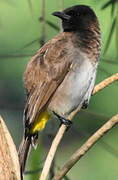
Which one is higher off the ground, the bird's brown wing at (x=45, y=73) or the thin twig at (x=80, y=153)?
the thin twig at (x=80, y=153)

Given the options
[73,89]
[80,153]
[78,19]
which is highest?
[80,153]

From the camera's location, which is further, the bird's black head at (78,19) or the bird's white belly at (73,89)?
the bird's black head at (78,19)

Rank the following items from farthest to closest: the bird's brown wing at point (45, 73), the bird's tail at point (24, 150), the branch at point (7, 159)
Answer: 1. the bird's brown wing at point (45, 73)
2. the bird's tail at point (24, 150)
3. the branch at point (7, 159)

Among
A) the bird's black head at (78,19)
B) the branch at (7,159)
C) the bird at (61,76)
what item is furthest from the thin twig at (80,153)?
the bird's black head at (78,19)

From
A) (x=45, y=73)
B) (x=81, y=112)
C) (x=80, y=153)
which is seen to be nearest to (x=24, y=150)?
(x=81, y=112)

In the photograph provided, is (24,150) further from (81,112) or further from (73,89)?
(73,89)

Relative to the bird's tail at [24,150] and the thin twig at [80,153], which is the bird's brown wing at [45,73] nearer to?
the bird's tail at [24,150]

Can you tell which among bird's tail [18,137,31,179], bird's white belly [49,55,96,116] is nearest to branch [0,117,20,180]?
bird's tail [18,137,31,179]
